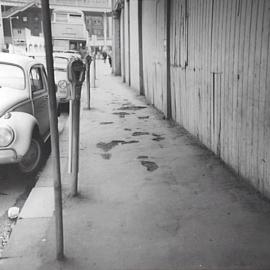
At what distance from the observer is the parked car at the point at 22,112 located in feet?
15.9

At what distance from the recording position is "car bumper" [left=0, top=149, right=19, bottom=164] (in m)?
4.80

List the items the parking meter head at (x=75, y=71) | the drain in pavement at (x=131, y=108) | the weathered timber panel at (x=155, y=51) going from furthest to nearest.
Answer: the drain in pavement at (x=131, y=108) → the weathered timber panel at (x=155, y=51) → the parking meter head at (x=75, y=71)

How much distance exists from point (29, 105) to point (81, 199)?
222 cm

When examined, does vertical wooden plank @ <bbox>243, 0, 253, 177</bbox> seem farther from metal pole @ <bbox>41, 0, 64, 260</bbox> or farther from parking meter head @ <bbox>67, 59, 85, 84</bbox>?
metal pole @ <bbox>41, 0, 64, 260</bbox>

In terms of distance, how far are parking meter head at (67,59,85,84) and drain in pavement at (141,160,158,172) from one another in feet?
6.35

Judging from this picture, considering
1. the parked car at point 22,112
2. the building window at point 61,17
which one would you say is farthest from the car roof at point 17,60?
the building window at point 61,17

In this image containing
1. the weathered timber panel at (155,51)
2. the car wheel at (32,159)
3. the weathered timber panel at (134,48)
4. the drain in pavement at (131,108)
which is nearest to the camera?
the car wheel at (32,159)

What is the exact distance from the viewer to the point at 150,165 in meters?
5.57

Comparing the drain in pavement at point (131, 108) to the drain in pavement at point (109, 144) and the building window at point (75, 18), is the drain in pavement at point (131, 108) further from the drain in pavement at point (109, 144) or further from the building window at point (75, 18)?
the building window at point (75, 18)

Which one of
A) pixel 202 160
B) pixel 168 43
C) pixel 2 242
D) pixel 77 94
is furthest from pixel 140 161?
pixel 168 43

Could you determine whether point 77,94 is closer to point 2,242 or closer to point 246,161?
point 2,242

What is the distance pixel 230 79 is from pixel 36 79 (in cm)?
346

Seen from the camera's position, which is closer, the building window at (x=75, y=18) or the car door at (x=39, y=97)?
the car door at (x=39, y=97)

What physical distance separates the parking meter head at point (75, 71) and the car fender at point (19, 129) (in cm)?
144
